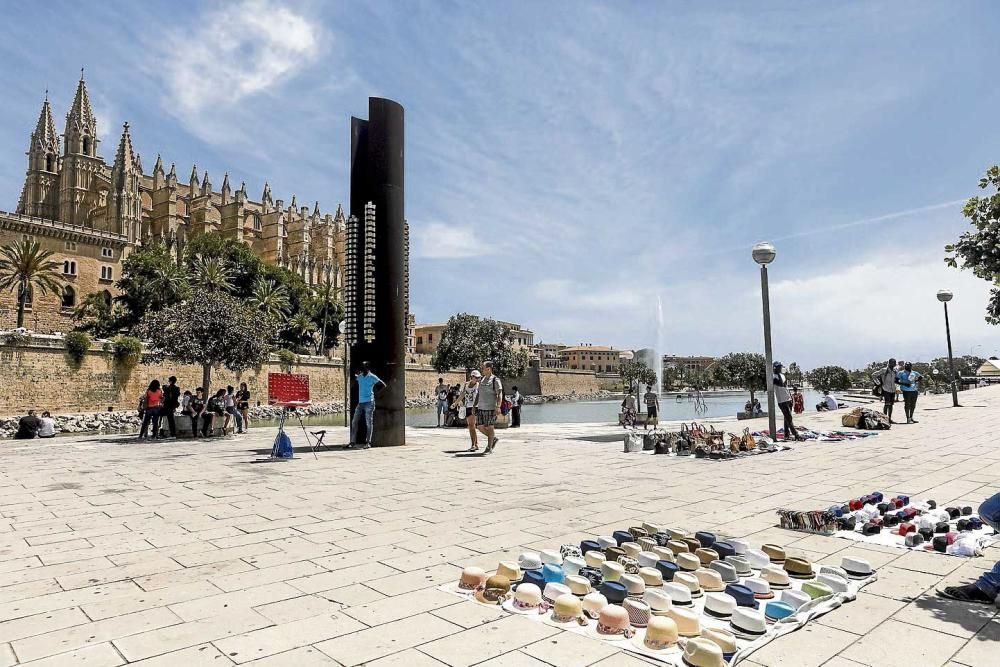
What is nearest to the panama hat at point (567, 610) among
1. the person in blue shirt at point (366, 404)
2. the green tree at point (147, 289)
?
the person in blue shirt at point (366, 404)

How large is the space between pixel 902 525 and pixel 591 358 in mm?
143900

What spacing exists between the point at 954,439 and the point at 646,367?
3346 cm

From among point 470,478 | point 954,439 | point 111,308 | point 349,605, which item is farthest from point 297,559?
point 111,308

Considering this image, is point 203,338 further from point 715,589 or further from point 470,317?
point 470,317

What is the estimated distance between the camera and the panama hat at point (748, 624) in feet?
9.87

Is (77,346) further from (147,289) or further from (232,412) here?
(232,412)

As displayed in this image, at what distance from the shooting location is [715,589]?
368cm

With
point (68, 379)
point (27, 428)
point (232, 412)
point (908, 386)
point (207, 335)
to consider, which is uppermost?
point (207, 335)

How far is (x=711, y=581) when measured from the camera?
3674 millimetres

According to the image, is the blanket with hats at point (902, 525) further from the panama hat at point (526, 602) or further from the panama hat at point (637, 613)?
the panama hat at point (526, 602)

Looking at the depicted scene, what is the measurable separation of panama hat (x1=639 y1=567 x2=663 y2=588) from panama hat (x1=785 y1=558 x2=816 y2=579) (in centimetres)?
93

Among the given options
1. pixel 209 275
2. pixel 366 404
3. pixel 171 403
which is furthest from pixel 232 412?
pixel 209 275

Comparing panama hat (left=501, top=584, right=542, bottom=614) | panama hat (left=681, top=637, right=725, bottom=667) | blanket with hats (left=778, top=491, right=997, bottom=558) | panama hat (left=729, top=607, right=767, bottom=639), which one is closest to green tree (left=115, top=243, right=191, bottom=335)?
blanket with hats (left=778, top=491, right=997, bottom=558)

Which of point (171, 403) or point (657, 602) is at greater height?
point (171, 403)
